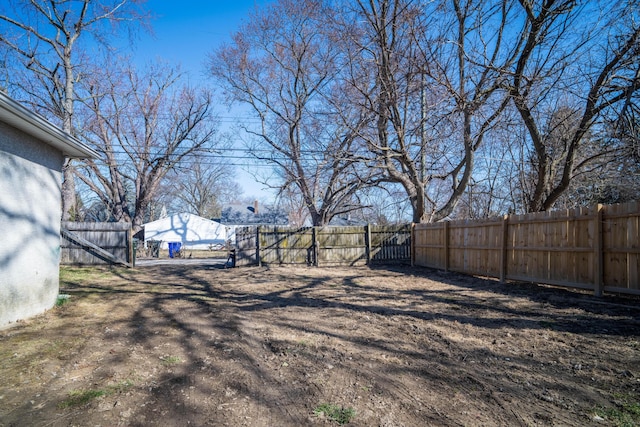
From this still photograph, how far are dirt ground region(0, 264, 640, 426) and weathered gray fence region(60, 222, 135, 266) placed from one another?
6647 millimetres

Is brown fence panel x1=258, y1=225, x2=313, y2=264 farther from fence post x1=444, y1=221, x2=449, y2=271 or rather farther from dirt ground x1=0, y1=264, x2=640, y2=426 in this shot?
dirt ground x1=0, y1=264, x2=640, y2=426

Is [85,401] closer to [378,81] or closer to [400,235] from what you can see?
[378,81]

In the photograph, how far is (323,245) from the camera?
14359mm

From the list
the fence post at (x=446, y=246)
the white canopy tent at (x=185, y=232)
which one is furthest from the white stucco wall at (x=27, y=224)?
the white canopy tent at (x=185, y=232)

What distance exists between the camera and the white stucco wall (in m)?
4.70

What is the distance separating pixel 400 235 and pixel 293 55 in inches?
417

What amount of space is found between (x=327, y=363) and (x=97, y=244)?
489 inches

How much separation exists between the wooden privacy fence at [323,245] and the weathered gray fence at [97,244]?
3939 mm

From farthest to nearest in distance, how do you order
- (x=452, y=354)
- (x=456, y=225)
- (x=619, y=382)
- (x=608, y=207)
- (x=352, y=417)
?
1. (x=456, y=225)
2. (x=608, y=207)
3. (x=452, y=354)
4. (x=619, y=382)
5. (x=352, y=417)

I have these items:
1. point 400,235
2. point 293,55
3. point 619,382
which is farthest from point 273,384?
point 293,55

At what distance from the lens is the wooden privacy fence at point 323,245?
46.2 feet

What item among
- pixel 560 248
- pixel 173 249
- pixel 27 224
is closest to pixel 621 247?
pixel 560 248

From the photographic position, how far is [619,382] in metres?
3.02

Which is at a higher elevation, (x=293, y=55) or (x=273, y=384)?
(x=293, y=55)
